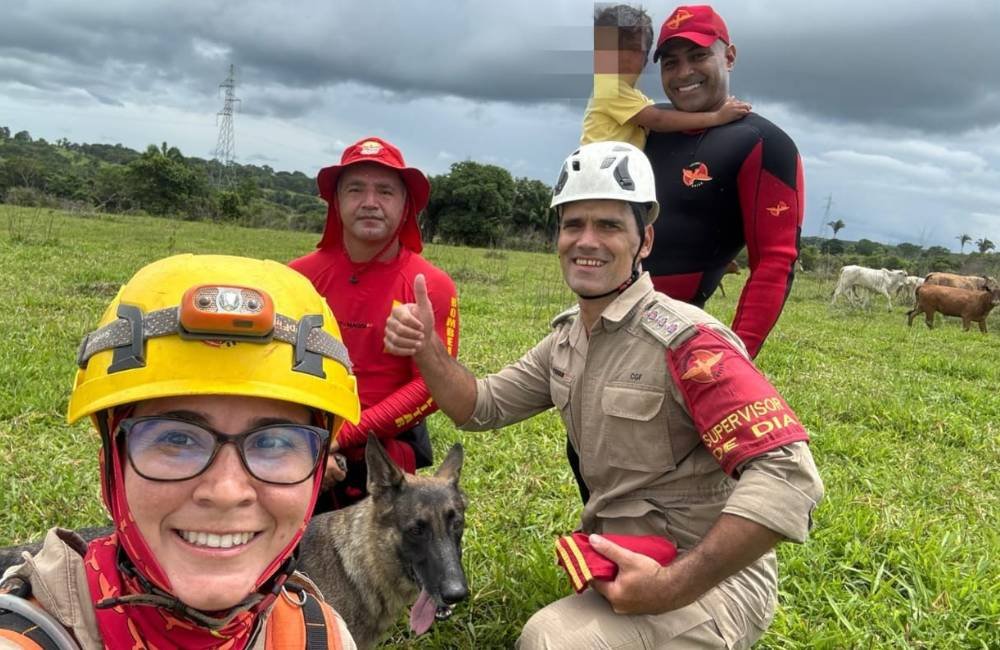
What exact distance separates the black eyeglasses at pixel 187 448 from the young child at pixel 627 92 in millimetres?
2616

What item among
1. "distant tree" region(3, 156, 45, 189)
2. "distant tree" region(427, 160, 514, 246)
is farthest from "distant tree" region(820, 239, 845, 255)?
"distant tree" region(3, 156, 45, 189)

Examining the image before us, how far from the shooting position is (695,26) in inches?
125

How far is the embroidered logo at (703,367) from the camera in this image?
2359 millimetres

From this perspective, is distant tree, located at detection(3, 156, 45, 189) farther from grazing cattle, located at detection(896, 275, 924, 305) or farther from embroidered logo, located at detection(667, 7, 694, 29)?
embroidered logo, located at detection(667, 7, 694, 29)

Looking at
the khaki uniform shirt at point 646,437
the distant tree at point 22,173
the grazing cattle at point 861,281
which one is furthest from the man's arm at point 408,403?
the distant tree at point 22,173

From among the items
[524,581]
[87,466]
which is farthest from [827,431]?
[87,466]

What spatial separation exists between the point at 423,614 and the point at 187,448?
7.14 ft

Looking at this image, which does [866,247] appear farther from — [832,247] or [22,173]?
[22,173]

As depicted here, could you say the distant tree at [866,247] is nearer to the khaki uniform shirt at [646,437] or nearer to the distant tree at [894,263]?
the distant tree at [894,263]

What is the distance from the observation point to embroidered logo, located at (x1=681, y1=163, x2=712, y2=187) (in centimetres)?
325

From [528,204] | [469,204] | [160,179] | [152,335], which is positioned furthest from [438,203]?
[152,335]

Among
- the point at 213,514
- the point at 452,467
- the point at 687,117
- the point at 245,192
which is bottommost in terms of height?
the point at 452,467

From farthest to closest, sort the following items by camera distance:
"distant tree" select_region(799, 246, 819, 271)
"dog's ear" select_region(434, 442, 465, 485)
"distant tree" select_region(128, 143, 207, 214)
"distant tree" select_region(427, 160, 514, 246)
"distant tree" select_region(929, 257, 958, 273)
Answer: "distant tree" select_region(427, 160, 514, 246)
"distant tree" select_region(128, 143, 207, 214)
"distant tree" select_region(929, 257, 958, 273)
"distant tree" select_region(799, 246, 819, 271)
"dog's ear" select_region(434, 442, 465, 485)

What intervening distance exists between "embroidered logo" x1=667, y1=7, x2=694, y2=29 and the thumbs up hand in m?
1.68
